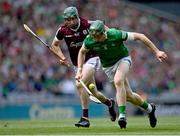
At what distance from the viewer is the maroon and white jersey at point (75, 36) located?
667 inches

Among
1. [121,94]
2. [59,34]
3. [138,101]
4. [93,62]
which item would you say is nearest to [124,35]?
[121,94]

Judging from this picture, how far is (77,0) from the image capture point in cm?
3189

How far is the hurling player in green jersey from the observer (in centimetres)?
1499

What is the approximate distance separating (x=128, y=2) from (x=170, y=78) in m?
4.70

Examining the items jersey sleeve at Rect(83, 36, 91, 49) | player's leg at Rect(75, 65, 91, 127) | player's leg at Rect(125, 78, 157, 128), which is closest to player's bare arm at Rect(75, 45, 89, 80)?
jersey sleeve at Rect(83, 36, 91, 49)

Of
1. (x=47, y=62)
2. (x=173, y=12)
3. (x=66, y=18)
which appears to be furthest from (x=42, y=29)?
(x=66, y=18)

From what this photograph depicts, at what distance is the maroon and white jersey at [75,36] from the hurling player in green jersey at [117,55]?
0.97m

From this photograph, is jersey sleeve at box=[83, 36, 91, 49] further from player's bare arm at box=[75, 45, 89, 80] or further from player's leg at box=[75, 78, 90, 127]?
player's leg at box=[75, 78, 90, 127]

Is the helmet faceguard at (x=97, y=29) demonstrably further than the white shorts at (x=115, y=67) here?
No

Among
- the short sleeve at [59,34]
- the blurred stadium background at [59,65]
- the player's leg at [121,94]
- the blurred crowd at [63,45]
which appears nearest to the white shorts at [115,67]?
the player's leg at [121,94]

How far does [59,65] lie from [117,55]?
13.9 metres

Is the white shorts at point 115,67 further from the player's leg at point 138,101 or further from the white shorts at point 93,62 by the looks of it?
the white shorts at point 93,62

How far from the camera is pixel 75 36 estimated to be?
1700 cm

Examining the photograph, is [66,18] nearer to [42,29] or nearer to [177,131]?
[177,131]
